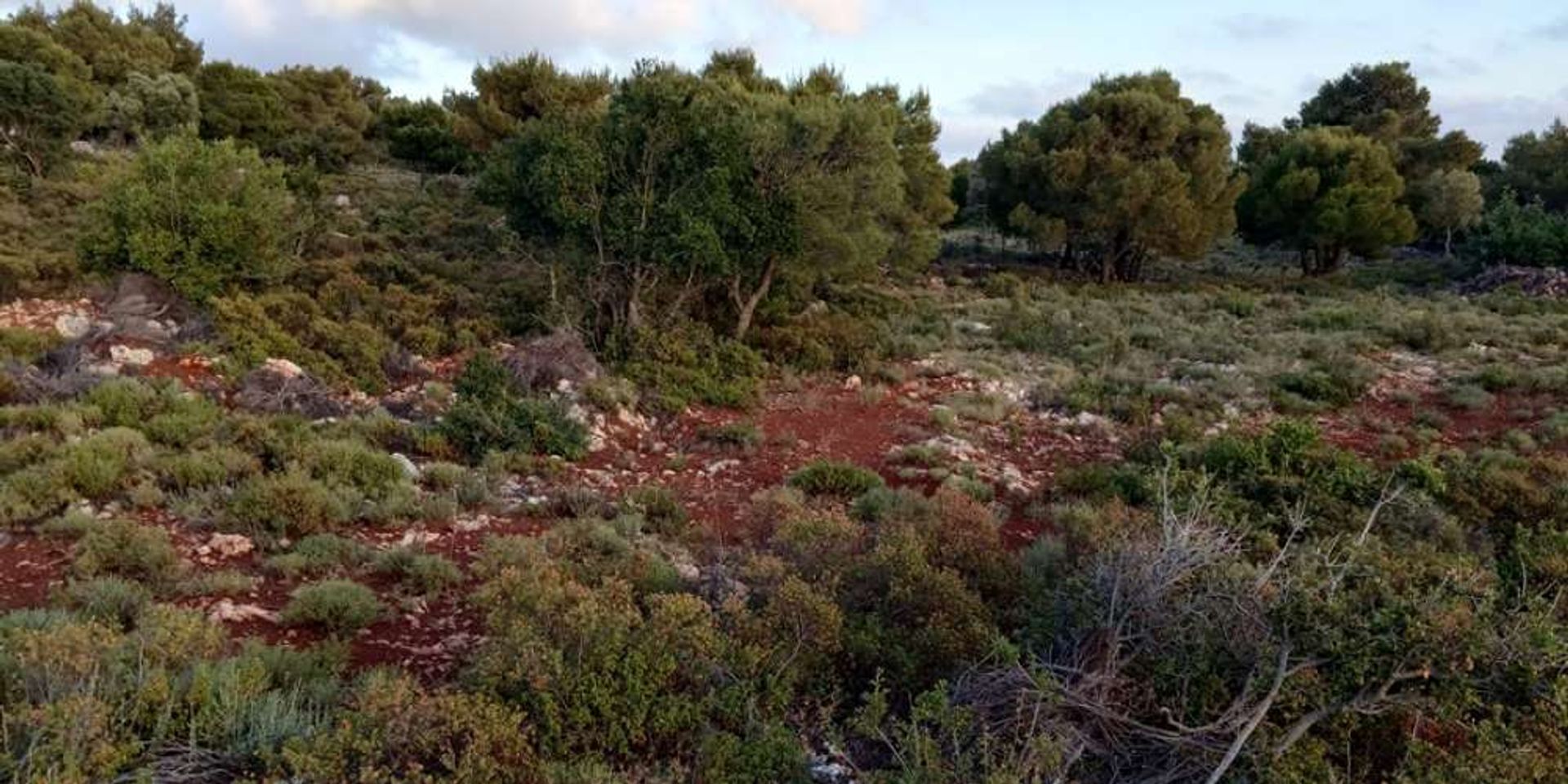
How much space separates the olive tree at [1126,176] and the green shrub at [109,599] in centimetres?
2391

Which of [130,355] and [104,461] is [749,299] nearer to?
[130,355]

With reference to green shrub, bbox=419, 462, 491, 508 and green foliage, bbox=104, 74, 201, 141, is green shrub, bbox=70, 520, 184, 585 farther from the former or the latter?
green foliage, bbox=104, 74, 201, 141

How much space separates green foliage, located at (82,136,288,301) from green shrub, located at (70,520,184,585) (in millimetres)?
6783

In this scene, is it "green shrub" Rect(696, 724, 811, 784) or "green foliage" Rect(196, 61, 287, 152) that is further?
"green foliage" Rect(196, 61, 287, 152)

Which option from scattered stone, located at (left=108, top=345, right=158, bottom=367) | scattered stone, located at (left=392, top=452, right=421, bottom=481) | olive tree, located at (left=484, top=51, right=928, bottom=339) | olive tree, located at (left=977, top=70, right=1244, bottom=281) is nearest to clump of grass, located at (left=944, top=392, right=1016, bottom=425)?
olive tree, located at (left=484, top=51, right=928, bottom=339)

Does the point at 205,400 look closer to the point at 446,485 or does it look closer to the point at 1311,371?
the point at 446,485

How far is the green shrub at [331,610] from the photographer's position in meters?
5.75

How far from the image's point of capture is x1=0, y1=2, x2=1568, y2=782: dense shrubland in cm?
395

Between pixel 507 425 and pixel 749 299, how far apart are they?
6324 millimetres

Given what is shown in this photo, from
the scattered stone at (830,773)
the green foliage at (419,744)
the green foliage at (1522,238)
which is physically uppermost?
the green foliage at (1522,238)

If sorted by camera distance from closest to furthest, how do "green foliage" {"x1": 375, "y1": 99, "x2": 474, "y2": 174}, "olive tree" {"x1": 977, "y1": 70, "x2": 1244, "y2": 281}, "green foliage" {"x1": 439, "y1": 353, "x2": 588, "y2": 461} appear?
1. "green foliage" {"x1": 439, "y1": 353, "x2": 588, "y2": 461}
2. "olive tree" {"x1": 977, "y1": 70, "x2": 1244, "y2": 281}
3. "green foliage" {"x1": 375, "y1": 99, "x2": 474, "y2": 174}

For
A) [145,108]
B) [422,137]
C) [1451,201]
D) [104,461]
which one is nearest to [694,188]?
[104,461]

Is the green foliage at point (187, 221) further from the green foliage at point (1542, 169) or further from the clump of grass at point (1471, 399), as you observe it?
the green foliage at point (1542, 169)

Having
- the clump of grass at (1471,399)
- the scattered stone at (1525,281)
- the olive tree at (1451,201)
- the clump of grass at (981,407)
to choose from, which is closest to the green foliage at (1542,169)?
the olive tree at (1451,201)
